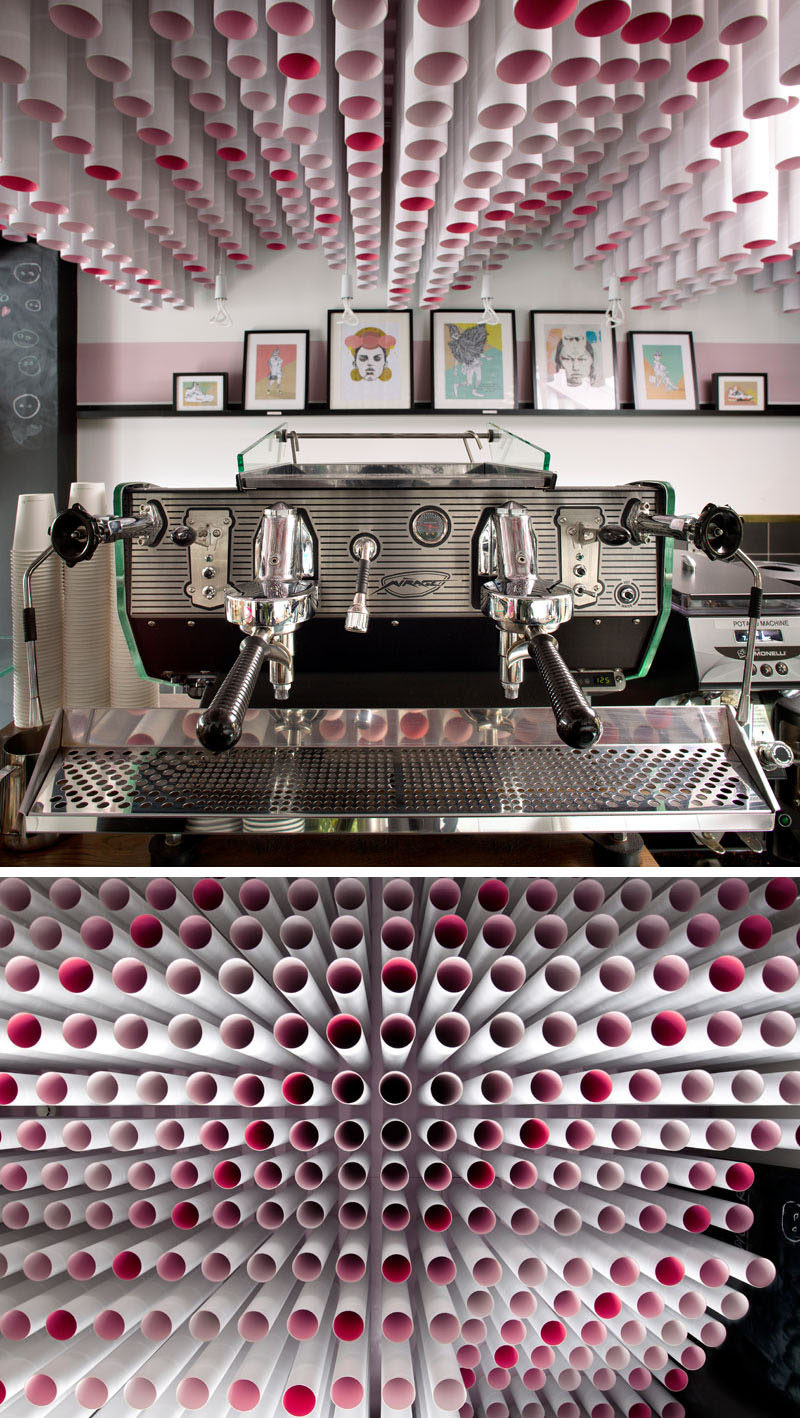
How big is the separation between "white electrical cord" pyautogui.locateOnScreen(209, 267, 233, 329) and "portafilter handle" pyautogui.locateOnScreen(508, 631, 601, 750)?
3098mm

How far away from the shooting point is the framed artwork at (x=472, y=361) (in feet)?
12.1

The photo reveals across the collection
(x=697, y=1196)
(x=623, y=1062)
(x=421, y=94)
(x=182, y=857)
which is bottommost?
(x=697, y=1196)

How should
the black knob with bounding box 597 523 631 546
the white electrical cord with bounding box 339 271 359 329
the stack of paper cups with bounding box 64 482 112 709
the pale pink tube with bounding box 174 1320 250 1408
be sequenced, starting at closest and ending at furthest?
the pale pink tube with bounding box 174 1320 250 1408
the black knob with bounding box 597 523 631 546
the stack of paper cups with bounding box 64 482 112 709
the white electrical cord with bounding box 339 271 359 329

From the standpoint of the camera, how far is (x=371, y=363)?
3.73 metres

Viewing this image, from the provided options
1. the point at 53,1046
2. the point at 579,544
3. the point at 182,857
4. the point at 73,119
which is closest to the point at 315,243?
the point at 73,119

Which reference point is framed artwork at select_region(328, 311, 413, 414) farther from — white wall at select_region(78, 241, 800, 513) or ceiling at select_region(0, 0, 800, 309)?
ceiling at select_region(0, 0, 800, 309)

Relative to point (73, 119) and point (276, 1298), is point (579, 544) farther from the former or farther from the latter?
point (73, 119)

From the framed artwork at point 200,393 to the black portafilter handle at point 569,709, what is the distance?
321 cm

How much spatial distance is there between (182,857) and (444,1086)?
1.38 ft

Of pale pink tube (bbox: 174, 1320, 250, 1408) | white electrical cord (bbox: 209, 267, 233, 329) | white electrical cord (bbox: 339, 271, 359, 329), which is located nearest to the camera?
pale pink tube (bbox: 174, 1320, 250, 1408)

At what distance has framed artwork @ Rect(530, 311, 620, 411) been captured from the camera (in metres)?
3.71

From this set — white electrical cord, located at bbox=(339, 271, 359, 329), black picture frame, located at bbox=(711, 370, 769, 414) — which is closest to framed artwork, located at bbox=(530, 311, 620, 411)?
black picture frame, located at bbox=(711, 370, 769, 414)

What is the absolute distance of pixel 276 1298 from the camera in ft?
2.87

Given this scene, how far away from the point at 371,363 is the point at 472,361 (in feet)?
1.49
